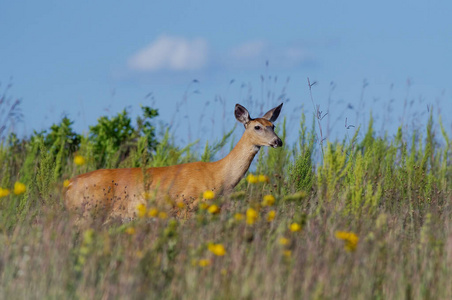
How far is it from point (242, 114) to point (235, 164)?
0.84 m

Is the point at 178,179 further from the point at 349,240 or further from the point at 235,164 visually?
the point at 349,240

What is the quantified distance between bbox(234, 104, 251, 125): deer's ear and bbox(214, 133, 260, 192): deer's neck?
0.42 meters

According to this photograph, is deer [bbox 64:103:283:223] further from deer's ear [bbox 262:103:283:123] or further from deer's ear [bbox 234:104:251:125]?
deer's ear [bbox 262:103:283:123]

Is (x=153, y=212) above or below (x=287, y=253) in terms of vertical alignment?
above

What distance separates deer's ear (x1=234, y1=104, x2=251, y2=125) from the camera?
8281mm

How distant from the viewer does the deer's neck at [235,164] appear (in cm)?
778

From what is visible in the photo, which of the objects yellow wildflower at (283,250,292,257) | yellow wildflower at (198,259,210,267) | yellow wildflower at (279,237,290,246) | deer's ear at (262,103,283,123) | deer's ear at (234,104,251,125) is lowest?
yellow wildflower at (198,259,210,267)

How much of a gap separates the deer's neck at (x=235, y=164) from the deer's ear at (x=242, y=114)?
0.42m

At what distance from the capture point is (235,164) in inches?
308

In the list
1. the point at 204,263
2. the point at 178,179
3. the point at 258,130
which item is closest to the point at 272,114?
the point at 258,130

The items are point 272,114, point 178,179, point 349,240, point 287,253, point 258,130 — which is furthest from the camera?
point 272,114

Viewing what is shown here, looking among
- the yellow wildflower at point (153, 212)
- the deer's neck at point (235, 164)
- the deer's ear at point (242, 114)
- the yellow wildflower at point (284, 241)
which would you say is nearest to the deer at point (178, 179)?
the deer's neck at point (235, 164)

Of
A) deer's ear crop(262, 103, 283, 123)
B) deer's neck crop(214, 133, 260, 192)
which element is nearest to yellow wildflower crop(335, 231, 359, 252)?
deer's neck crop(214, 133, 260, 192)

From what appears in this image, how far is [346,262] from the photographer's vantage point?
14.3ft
